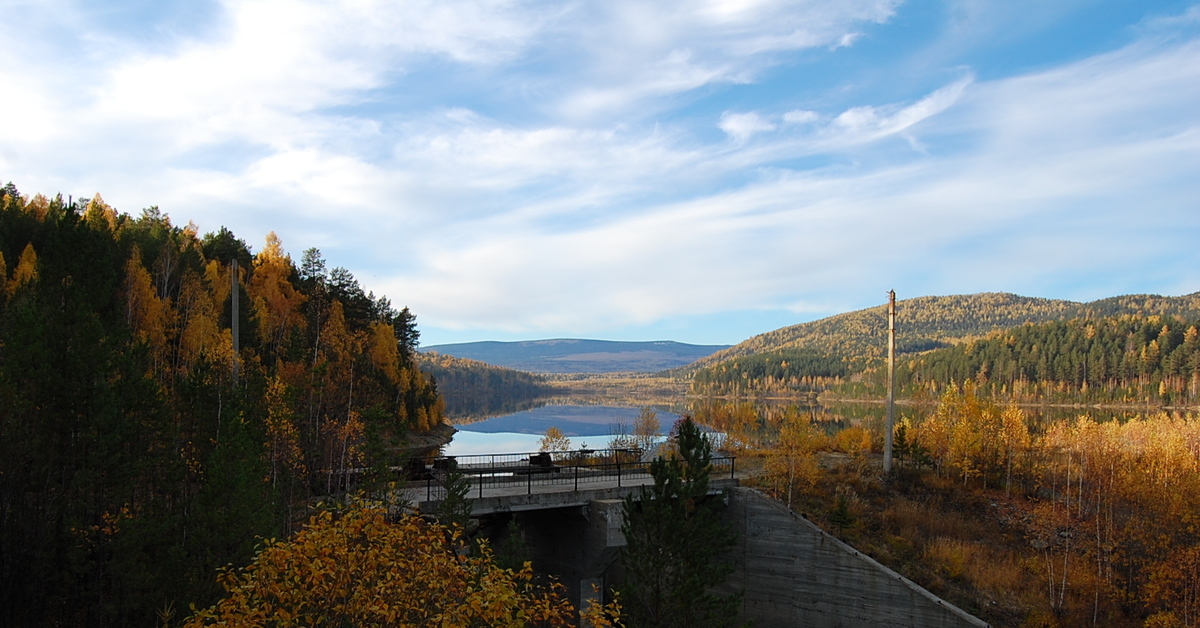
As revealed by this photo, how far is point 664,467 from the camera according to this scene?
18.6 meters

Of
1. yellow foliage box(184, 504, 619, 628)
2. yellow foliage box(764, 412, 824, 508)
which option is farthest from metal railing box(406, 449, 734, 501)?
yellow foliage box(184, 504, 619, 628)

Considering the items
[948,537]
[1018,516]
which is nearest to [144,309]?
[948,537]

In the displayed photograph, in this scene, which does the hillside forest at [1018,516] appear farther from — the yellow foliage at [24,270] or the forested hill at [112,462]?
the yellow foliage at [24,270]

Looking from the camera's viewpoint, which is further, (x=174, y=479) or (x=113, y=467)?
(x=174, y=479)

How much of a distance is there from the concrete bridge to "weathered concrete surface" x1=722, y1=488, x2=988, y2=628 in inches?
1.2

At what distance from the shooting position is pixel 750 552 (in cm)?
2559

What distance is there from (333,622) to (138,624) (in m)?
8.93

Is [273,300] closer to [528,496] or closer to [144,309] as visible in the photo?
[144,309]

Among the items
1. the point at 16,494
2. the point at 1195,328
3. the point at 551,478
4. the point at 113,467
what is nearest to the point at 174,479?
the point at 113,467

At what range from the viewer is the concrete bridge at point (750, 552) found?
72.5 feet

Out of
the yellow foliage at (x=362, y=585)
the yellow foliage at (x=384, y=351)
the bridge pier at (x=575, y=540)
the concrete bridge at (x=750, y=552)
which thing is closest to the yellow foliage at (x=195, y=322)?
→ the yellow foliage at (x=384, y=351)

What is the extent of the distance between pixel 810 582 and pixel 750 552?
241 centimetres

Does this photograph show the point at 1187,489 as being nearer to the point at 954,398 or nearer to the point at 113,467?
the point at 954,398

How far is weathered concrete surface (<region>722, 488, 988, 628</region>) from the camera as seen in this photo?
70.9 feet
